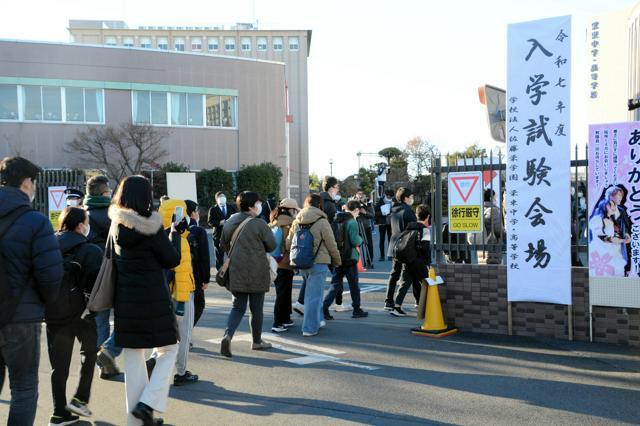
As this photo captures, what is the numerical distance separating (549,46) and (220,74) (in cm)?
3001

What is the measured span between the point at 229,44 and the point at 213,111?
3557 centimetres

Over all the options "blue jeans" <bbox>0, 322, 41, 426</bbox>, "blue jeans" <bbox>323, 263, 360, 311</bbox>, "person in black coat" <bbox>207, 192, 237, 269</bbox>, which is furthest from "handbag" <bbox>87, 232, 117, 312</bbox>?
"person in black coat" <bbox>207, 192, 237, 269</bbox>

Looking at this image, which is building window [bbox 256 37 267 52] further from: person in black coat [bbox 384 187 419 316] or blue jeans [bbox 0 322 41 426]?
blue jeans [bbox 0 322 41 426]

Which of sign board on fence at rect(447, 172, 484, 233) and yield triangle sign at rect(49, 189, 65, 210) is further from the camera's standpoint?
yield triangle sign at rect(49, 189, 65, 210)

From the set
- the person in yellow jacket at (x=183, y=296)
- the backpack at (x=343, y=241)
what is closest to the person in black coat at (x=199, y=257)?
the person in yellow jacket at (x=183, y=296)

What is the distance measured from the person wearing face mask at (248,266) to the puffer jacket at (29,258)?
302 cm

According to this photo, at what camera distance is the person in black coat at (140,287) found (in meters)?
4.50

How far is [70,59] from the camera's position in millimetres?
31844

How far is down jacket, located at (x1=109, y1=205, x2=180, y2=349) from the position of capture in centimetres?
450

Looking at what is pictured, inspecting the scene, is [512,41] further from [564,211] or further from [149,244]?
[149,244]

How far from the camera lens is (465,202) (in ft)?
26.6

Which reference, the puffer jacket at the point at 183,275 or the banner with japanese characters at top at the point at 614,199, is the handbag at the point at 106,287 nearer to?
the puffer jacket at the point at 183,275

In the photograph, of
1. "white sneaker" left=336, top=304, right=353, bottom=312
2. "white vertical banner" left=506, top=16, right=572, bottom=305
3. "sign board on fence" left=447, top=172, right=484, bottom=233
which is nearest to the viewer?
"white vertical banner" left=506, top=16, right=572, bottom=305

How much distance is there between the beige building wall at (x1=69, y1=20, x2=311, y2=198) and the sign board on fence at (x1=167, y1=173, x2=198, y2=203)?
73.0 feet
